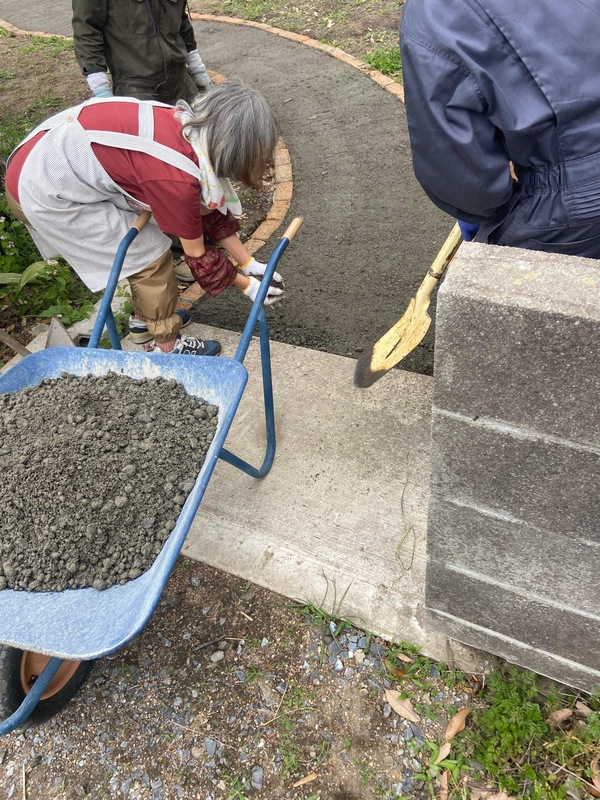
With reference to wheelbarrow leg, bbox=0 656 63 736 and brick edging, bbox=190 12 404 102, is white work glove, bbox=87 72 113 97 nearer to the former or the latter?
brick edging, bbox=190 12 404 102

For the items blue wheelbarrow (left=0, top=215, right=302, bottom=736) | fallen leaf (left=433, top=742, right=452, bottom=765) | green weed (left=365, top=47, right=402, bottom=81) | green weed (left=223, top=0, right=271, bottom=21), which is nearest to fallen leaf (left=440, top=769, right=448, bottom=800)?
fallen leaf (left=433, top=742, right=452, bottom=765)

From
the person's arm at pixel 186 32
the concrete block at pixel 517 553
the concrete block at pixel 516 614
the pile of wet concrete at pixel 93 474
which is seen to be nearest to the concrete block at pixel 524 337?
the concrete block at pixel 517 553

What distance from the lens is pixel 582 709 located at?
1.65 metres

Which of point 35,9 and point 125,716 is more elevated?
point 35,9

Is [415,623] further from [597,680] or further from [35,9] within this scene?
[35,9]

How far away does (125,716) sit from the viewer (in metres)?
1.84

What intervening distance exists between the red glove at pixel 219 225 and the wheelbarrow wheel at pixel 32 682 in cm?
191

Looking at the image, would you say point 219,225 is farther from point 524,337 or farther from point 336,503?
point 524,337

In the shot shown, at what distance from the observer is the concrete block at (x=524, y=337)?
933 millimetres

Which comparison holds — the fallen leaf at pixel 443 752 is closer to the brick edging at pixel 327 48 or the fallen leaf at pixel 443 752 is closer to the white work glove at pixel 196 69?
the white work glove at pixel 196 69

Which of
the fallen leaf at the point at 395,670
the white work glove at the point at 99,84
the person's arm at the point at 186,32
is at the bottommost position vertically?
the fallen leaf at the point at 395,670

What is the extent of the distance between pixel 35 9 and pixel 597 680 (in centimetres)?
1017

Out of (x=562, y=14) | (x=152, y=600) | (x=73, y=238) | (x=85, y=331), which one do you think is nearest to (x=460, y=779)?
(x=152, y=600)

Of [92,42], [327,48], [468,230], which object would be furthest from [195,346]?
[327,48]
